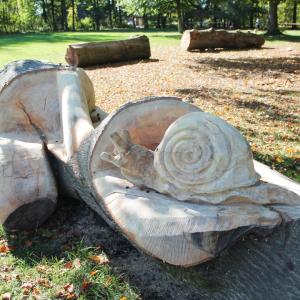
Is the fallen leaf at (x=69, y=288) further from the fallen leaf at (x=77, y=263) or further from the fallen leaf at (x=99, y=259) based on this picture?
the fallen leaf at (x=99, y=259)

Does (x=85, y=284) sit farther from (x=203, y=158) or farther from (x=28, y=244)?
(x=203, y=158)

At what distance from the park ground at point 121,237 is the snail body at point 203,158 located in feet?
2.19

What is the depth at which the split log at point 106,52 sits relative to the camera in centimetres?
1230

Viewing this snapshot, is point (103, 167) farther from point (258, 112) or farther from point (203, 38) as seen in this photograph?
point (203, 38)

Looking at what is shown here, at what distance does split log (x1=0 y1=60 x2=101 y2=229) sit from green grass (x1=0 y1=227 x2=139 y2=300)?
9.9 inches

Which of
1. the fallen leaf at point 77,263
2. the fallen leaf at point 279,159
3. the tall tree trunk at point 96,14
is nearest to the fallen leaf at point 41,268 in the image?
the fallen leaf at point 77,263

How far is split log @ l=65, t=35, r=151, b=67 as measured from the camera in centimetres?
1230

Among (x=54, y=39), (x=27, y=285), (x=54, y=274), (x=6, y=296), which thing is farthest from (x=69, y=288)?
(x=54, y=39)

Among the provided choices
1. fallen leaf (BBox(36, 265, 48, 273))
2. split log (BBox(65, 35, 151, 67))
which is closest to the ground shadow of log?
fallen leaf (BBox(36, 265, 48, 273))

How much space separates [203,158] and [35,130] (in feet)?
8.48

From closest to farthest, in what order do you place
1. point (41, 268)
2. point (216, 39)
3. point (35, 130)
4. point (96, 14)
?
point (41, 268) → point (35, 130) → point (216, 39) → point (96, 14)

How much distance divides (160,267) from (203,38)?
13.2 metres

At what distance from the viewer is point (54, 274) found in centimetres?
326

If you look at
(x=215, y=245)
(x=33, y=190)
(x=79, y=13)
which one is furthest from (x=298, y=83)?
(x=79, y=13)
